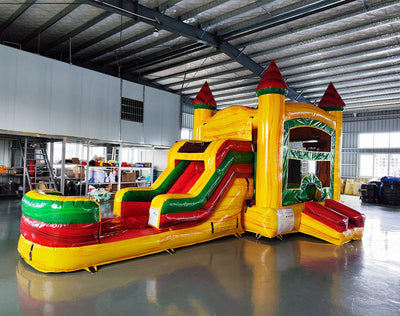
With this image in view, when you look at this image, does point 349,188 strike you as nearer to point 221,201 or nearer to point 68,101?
point 221,201

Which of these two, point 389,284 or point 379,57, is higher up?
point 379,57

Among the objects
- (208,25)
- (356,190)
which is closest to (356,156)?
(356,190)

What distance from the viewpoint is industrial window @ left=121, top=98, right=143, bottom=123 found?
31.6 ft

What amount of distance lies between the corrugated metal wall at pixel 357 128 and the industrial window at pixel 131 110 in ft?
39.3

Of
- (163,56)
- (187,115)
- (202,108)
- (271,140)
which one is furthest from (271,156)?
(187,115)

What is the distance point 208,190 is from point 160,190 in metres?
1.13

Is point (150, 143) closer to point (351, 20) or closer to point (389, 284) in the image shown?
point (351, 20)

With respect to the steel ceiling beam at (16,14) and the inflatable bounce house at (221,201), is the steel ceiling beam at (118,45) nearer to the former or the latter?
the steel ceiling beam at (16,14)

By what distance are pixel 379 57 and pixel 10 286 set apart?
9.85 meters

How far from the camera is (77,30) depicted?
7.59m

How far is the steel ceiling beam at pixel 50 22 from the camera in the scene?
6.51 meters

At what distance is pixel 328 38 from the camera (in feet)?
23.9

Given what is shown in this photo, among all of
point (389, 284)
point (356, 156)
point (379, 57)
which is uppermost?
point (379, 57)

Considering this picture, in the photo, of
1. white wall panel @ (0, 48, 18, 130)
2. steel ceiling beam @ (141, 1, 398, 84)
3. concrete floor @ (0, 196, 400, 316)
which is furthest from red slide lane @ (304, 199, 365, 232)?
white wall panel @ (0, 48, 18, 130)
